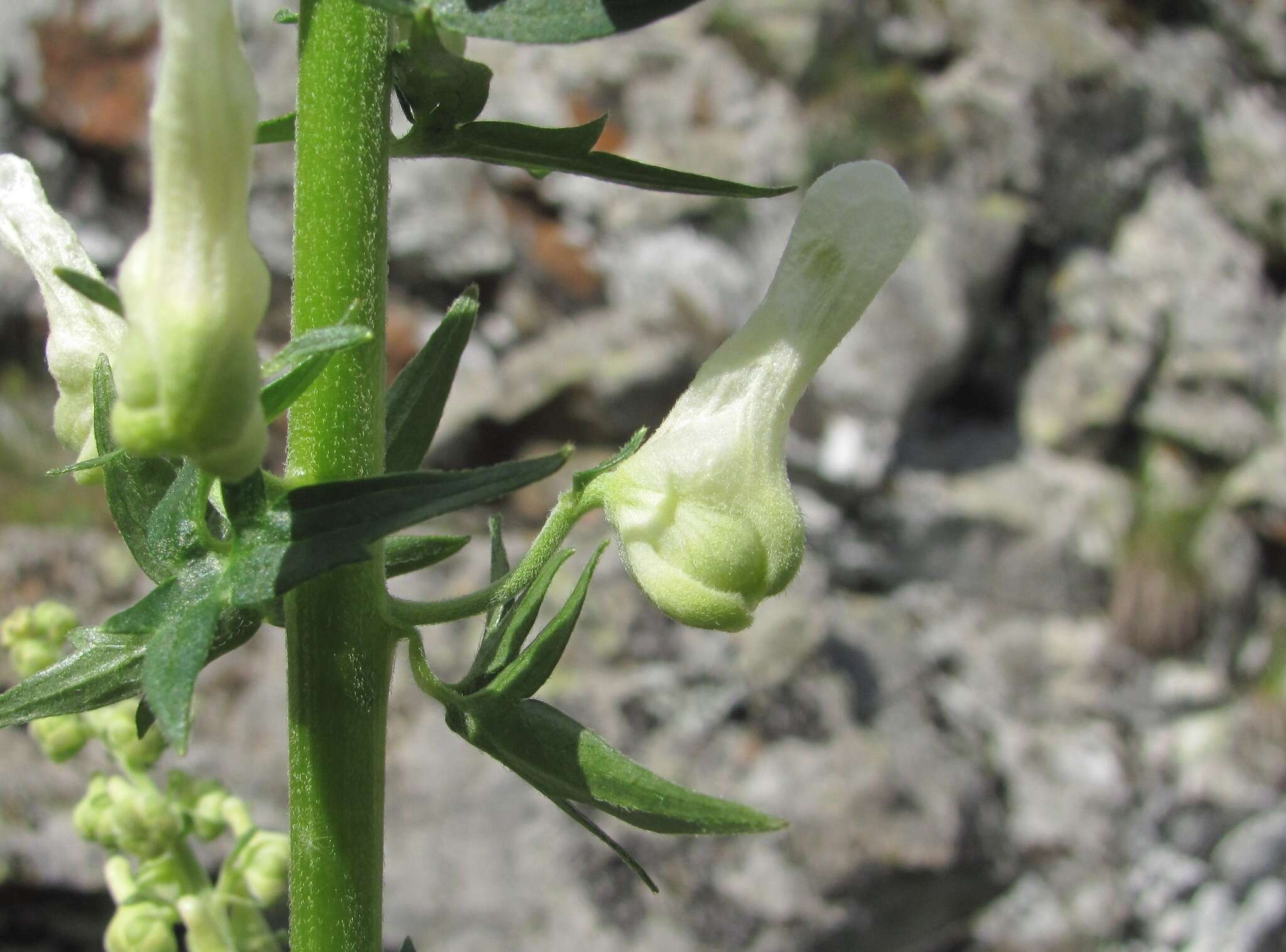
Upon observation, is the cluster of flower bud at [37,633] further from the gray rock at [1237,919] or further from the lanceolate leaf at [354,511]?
the gray rock at [1237,919]

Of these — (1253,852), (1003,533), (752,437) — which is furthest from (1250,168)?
(752,437)

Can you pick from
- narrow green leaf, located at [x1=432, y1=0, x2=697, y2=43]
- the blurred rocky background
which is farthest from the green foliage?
the blurred rocky background

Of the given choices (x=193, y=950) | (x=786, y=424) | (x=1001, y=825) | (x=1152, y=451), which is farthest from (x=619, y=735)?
(x=1152, y=451)

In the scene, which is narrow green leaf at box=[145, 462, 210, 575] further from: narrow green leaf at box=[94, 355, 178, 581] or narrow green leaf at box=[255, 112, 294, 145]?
narrow green leaf at box=[255, 112, 294, 145]

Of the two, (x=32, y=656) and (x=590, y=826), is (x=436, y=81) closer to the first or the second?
(x=590, y=826)

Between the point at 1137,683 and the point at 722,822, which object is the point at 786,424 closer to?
the point at 722,822

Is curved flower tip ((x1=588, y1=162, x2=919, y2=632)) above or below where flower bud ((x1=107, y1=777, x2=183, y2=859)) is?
above
